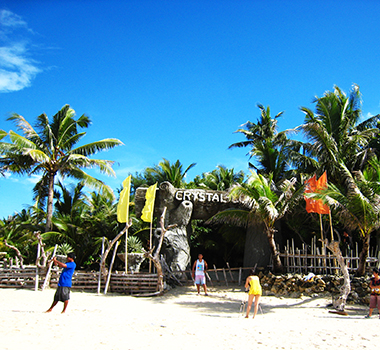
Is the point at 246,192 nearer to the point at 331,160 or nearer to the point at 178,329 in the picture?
the point at 331,160

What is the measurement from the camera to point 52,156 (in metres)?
17.4

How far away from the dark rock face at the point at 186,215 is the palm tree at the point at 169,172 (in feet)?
18.8

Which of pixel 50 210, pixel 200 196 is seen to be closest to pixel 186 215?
pixel 200 196

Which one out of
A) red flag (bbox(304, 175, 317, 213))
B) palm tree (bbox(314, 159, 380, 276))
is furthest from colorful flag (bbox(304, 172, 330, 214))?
palm tree (bbox(314, 159, 380, 276))

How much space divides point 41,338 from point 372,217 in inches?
332

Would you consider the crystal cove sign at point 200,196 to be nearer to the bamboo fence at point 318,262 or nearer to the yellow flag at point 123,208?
the yellow flag at point 123,208

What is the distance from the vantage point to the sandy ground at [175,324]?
18.5 feet

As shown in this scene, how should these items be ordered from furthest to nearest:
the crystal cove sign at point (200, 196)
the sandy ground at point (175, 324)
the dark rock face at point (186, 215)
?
1. the crystal cove sign at point (200, 196)
2. the dark rock face at point (186, 215)
3. the sandy ground at point (175, 324)

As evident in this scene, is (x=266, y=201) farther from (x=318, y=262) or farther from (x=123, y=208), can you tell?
(x=123, y=208)

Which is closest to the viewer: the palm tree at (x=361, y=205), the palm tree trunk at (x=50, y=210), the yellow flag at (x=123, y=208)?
the palm tree at (x=361, y=205)

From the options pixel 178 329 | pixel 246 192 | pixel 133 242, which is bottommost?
pixel 178 329

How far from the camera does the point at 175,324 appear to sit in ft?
23.4

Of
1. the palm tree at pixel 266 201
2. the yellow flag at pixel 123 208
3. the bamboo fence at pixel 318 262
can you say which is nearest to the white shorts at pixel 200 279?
the palm tree at pixel 266 201

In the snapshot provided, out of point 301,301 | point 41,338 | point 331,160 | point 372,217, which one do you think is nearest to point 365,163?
point 331,160
